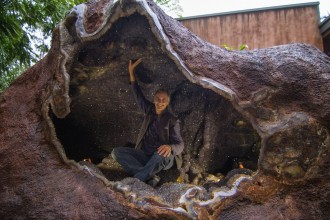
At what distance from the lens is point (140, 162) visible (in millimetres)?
2309

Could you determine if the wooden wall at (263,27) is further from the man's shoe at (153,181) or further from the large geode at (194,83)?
the man's shoe at (153,181)

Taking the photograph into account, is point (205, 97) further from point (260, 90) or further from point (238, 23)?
point (238, 23)

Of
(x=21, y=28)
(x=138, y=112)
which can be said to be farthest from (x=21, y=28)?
(x=138, y=112)

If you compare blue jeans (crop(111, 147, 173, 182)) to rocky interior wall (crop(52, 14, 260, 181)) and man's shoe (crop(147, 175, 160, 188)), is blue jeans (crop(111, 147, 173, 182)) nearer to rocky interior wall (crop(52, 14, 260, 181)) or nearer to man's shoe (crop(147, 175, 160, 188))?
man's shoe (crop(147, 175, 160, 188))

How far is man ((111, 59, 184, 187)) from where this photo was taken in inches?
87.4

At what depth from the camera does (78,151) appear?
2.58 m

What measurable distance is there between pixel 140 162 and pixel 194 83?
2.36 ft

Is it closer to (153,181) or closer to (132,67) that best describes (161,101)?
(132,67)

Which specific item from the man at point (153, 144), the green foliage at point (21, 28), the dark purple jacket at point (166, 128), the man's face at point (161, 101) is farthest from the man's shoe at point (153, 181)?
the green foliage at point (21, 28)

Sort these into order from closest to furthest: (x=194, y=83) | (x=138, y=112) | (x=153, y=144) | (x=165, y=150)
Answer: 1. (x=194, y=83)
2. (x=165, y=150)
3. (x=153, y=144)
4. (x=138, y=112)

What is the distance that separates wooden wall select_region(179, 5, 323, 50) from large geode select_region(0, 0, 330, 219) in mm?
2525

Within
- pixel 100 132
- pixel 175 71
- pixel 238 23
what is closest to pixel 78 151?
pixel 100 132

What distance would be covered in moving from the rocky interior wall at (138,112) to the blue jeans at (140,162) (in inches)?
15.0

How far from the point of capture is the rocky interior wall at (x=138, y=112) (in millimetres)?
2352
